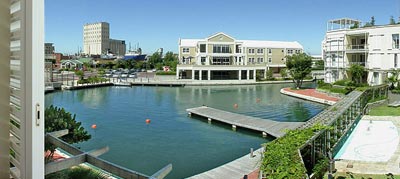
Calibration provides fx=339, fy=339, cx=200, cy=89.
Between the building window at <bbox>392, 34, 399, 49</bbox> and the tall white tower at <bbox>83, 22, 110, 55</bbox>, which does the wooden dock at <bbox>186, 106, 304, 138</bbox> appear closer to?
the building window at <bbox>392, 34, 399, 49</bbox>

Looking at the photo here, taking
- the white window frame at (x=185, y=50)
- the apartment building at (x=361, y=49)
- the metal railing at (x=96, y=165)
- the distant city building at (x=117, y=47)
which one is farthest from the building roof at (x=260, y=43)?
the distant city building at (x=117, y=47)

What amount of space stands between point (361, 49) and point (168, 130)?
1341cm

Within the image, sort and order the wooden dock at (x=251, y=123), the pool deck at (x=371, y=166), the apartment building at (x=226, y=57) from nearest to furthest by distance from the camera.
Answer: the pool deck at (x=371, y=166), the wooden dock at (x=251, y=123), the apartment building at (x=226, y=57)

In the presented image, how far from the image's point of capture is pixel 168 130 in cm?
1015

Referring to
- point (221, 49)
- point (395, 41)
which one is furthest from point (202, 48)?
point (395, 41)

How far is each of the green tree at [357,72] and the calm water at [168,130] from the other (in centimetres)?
375

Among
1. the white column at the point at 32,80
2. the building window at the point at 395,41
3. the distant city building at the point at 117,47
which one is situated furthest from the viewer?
the distant city building at the point at 117,47

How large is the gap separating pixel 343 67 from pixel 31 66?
2048 centimetres

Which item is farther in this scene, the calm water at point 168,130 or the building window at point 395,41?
the building window at point 395,41

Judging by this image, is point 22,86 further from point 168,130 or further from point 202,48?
point 202,48

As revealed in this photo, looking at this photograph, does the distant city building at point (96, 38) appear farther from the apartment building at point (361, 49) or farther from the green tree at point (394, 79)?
the green tree at point (394, 79)

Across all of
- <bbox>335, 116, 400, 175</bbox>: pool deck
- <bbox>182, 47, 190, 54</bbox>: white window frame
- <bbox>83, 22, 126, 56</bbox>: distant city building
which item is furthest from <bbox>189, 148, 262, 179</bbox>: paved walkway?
<bbox>83, 22, 126, 56</bbox>: distant city building

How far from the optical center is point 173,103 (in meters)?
15.8

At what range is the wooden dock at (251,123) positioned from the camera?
9312 mm
